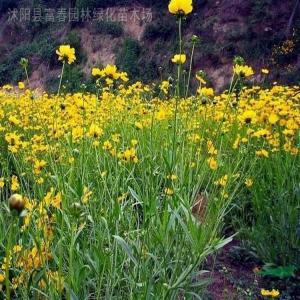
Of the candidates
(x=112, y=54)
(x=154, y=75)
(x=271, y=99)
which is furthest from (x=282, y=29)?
(x=271, y=99)

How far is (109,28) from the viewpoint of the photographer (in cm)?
1638

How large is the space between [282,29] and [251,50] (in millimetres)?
914

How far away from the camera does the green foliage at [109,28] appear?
1609 centimetres

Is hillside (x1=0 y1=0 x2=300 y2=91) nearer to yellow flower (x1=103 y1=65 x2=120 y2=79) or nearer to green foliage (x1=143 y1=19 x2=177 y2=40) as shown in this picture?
green foliage (x1=143 y1=19 x2=177 y2=40)

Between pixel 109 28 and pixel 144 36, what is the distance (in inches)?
77.2

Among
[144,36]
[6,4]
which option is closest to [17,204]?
[144,36]

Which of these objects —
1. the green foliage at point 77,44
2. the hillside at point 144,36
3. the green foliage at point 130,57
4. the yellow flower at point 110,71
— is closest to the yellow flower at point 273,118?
the yellow flower at point 110,71

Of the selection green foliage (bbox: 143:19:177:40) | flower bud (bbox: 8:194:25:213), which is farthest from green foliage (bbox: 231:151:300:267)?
green foliage (bbox: 143:19:177:40)

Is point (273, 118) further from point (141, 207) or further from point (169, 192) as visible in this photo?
point (169, 192)

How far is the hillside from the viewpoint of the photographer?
38.4 feet

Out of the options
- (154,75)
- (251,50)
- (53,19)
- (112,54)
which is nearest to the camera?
(251,50)

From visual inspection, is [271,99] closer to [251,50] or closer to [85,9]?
[251,50]

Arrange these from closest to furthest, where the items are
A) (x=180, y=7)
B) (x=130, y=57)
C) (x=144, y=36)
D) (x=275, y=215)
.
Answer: (x=180, y=7)
(x=275, y=215)
(x=130, y=57)
(x=144, y=36)

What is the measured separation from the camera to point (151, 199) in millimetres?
1263
